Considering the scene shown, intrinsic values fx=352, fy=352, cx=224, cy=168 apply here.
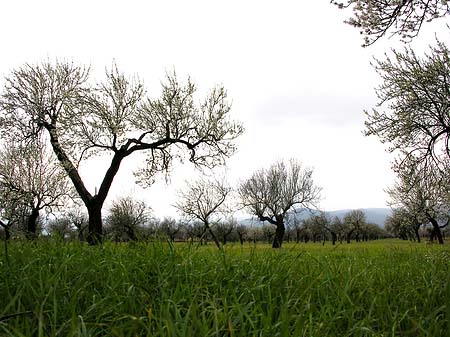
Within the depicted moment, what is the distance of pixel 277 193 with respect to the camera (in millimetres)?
53312

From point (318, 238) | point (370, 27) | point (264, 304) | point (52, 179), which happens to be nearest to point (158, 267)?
point (264, 304)

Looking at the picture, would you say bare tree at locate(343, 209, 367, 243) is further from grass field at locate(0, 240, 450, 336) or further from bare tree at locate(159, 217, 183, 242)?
grass field at locate(0, 240, 450, 336)

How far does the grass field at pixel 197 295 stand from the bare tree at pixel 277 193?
46.8 metres

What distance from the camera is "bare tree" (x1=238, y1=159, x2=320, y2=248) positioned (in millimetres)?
51656

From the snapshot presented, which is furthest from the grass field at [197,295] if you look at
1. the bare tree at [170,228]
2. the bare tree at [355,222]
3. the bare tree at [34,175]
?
the bare tree at [355,222]

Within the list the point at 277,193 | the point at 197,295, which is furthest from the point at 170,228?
the point at 197,295

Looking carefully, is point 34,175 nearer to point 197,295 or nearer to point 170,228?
point 197,295

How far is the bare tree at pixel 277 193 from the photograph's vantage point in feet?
169

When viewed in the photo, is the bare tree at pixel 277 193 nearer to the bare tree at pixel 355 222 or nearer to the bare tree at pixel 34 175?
the bare tree at pixel 34 175

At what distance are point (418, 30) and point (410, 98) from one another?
8.80 m

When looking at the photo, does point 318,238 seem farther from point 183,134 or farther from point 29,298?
point 29,298

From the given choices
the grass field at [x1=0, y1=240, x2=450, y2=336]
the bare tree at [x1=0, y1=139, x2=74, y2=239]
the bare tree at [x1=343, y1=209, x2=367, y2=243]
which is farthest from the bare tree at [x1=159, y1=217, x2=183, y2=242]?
the bare tree at [x1=343, y1=209, x2=367, y2=243]

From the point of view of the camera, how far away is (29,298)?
234 centimetres

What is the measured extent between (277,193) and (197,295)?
5144 centimetres
